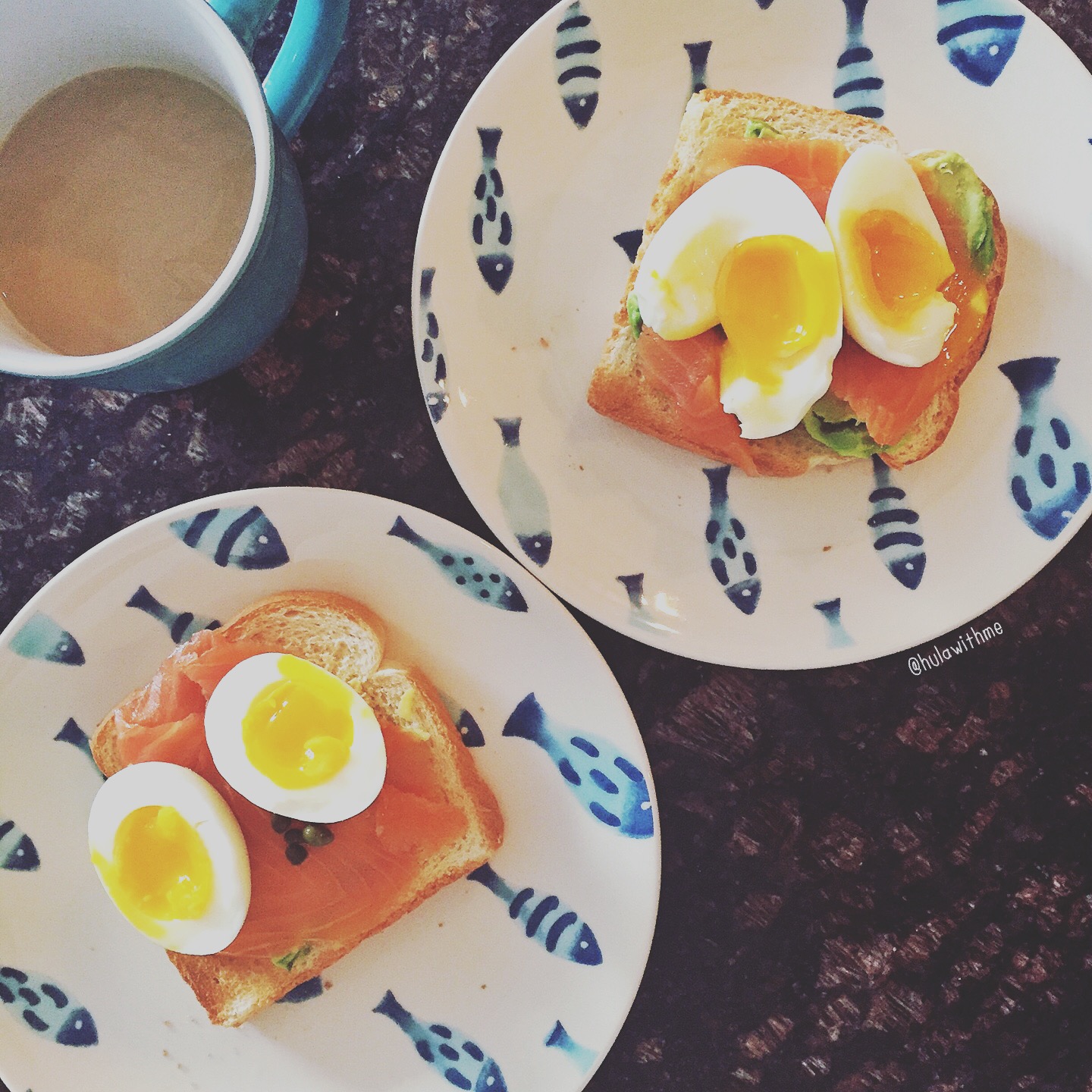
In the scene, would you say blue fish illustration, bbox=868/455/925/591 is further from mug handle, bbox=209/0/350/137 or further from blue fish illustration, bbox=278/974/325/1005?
blue fish illustration, bbox=278/974/325/1005

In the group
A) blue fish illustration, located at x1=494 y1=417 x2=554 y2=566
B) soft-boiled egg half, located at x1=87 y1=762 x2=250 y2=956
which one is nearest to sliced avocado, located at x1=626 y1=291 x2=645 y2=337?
blue fish illustration, located at x1=494 y1=417 x2=554 y2=566

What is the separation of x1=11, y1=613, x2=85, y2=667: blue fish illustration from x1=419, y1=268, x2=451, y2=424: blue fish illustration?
2.33ft

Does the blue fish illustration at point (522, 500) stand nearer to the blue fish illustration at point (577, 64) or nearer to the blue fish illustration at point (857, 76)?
the blue fish illustration at point (577, 64)

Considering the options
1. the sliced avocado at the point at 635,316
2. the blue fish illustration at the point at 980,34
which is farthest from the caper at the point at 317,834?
the blue fish illustration at the point at 980,34

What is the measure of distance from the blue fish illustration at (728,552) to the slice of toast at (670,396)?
7 cm

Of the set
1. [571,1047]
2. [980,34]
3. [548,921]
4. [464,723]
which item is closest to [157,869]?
[464,723]

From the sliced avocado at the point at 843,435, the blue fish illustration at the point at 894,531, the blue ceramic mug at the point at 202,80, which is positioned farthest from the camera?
the blue fish illustration at the point at 894,531

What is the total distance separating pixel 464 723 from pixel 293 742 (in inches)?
11.8

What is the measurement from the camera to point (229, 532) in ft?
4.89

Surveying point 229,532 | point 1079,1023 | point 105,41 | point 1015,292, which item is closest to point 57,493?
point 229,532

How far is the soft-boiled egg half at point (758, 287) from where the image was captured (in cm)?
133

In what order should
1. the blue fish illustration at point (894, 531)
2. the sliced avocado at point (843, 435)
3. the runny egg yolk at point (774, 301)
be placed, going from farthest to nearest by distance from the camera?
the blue fish illustration at point (894, 531), the sliced avocado at point (843, 435), the runny egg yolk at point (774, 301)

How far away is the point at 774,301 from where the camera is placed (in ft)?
4.45

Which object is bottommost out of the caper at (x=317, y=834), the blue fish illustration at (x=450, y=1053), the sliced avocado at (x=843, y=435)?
the blue fish illustration at (x=450, y=1053)
